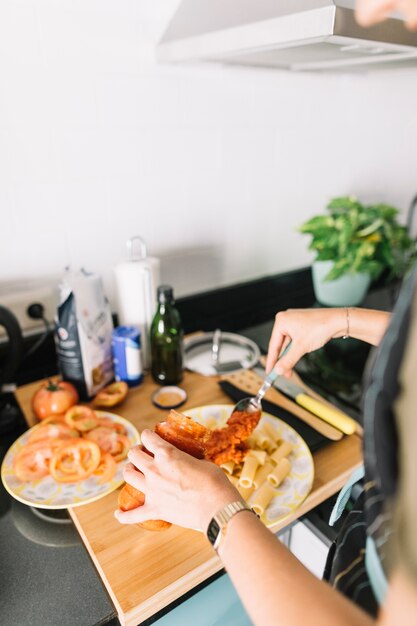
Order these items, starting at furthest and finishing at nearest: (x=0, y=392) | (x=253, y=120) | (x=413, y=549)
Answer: (x=253, y=120) → (x=0, y=392) → (x=413, y=549)

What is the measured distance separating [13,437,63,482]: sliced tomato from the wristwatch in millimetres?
400

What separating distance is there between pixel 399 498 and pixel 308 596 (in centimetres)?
13

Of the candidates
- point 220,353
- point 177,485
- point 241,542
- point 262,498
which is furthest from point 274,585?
point 220,353

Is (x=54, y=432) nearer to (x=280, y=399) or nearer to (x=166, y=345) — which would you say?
(x=166, y=345)

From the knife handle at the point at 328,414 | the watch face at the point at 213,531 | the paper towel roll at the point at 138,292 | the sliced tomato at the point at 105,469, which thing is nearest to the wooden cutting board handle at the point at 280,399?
the knife handle at the point at 328,414

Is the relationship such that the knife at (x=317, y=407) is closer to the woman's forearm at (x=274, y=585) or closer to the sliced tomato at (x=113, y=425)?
the sliced tomato at (x=113, y=425)

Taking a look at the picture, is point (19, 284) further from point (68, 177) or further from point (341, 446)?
point (341, 446)

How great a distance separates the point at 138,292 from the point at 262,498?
52 cm

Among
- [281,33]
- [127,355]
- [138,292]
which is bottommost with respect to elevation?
[127,355]

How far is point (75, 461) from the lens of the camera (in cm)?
76

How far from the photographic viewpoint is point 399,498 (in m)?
0.30

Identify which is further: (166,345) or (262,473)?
(166,345)

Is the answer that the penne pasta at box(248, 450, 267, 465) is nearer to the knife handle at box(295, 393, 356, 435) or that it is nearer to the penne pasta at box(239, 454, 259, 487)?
the penne pasta at box(239, 454, 259, 487)

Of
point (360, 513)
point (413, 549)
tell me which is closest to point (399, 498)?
point (413, 549)
